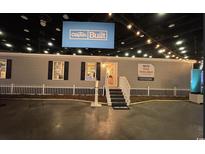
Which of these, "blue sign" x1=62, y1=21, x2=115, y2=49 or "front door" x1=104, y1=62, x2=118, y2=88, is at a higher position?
"blue sign" x1=62, y1=21, x2=115, y2=49

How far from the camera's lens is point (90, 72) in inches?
468

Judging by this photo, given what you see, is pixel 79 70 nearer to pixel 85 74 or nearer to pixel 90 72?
pixel 85 74

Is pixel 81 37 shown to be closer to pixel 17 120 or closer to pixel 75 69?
pixel 17 120

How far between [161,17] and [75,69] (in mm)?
6853

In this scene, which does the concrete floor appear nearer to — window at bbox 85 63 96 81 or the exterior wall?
the exterior wall

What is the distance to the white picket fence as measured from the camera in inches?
443

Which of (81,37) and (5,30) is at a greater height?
(5,30)

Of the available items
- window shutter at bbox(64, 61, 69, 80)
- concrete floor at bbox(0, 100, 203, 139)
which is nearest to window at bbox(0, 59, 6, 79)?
window shutter at bbox(64, 61, 69, 80)

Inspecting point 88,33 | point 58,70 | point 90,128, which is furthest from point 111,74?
point 90,128

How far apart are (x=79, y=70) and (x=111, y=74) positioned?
95.9 inches

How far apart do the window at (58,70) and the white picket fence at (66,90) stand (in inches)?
31.4

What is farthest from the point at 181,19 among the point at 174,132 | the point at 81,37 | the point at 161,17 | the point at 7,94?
the point at 7,94
